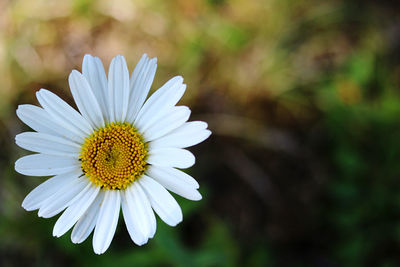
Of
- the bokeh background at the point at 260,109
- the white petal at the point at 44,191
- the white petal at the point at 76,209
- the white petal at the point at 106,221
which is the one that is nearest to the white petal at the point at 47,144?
the white petal at the point at 44,191

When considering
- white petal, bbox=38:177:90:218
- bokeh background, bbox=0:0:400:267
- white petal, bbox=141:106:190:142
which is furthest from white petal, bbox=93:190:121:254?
bokeh background, bbox=0:0:400:267

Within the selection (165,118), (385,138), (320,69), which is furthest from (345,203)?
(165,118)

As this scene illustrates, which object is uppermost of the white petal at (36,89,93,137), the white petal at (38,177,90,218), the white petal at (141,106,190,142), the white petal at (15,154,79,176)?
the white petal at (36,89,93,137)

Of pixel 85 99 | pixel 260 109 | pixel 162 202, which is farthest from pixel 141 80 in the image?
pixel 260 109

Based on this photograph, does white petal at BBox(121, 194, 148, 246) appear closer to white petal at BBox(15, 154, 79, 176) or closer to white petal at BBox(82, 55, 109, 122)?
white petal at BBox(15, 154, 79, 176)

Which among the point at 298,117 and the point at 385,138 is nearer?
the point at 385,138

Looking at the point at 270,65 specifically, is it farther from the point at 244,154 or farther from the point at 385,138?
the point at 385,138
